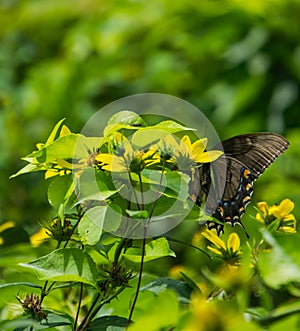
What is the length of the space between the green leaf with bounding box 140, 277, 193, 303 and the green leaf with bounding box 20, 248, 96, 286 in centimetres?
11

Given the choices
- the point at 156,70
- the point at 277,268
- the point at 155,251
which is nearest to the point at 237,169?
the point at 155,251

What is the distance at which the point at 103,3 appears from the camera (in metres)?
3.26

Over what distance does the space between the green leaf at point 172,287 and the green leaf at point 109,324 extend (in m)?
0.07

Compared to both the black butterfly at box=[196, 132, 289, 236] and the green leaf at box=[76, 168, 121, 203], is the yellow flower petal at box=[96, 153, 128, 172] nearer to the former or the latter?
the green leaf at box=[76, 168, 121, 203]

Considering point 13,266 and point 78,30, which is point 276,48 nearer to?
point 78,30

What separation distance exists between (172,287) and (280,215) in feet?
0.48

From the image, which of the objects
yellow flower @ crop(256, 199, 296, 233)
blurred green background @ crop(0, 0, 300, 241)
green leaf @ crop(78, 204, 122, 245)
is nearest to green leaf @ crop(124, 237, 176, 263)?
green leaf @ crop(78, 204, 122, 245)

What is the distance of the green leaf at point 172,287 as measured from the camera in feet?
2.50

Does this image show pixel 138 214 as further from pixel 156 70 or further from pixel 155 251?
pixel 156 70

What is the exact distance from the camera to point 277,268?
0.52 meters

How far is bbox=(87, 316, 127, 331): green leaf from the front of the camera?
68cm

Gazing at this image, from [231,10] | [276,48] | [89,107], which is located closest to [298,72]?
[276,48]

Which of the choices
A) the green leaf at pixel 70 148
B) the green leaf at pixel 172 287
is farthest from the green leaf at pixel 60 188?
the green leaf at pixel 172 287

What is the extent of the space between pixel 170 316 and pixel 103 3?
2.90 metres
